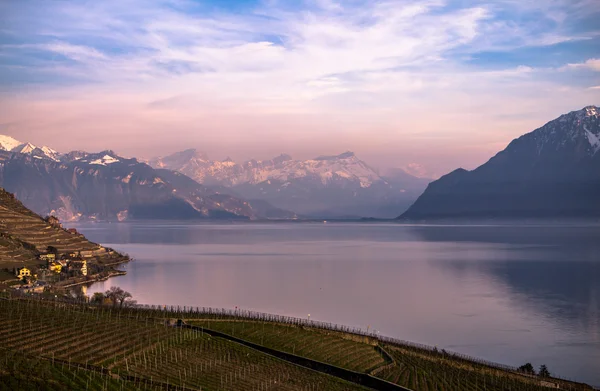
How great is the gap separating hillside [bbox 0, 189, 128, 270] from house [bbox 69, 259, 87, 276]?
16.8ft

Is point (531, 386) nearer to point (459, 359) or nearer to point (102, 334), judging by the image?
point (459, 359)

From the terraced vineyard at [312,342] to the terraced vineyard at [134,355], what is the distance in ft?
9.89

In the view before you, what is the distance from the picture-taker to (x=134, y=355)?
124ft

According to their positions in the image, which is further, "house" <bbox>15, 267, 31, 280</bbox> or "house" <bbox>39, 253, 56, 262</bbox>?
"house" <bbox>39, 253, 56, 262</bbox>

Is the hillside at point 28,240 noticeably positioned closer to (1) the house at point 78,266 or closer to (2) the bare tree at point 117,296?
(1) the house at point 78,266

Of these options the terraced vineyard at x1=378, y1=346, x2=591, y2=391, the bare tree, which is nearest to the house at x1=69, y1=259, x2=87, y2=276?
the bare tree

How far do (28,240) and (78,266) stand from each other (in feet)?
49.6

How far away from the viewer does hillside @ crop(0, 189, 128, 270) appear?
96750 mm

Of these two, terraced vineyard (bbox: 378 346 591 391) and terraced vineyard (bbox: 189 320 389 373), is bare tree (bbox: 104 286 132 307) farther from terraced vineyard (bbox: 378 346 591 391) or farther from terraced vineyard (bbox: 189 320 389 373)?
terraced vineyard (bbox: 378 346 591 391)

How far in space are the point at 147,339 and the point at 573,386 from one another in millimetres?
27468

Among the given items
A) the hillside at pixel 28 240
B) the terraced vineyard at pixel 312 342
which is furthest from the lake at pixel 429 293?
the hillside at pixel 28 240

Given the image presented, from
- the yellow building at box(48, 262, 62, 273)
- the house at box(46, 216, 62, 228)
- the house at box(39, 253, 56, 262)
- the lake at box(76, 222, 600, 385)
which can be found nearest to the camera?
the lake at box(76, 222, 600, 385)

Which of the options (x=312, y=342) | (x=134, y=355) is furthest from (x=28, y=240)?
(x=134, y=355)

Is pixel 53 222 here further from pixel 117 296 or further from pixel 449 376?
pixel 449 376
